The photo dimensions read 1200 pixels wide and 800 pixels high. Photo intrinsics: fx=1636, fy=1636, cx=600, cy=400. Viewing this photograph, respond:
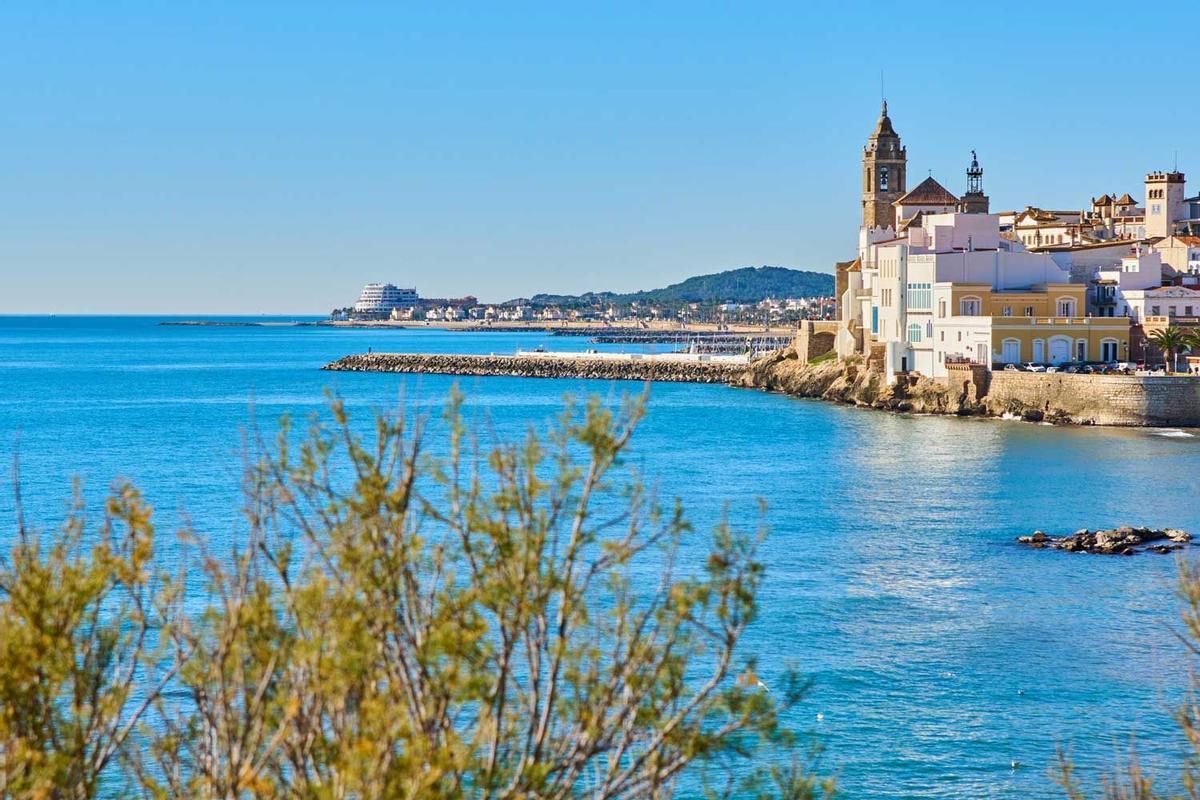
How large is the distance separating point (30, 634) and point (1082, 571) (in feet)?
68.6

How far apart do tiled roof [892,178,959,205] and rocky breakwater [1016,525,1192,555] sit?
45.5 metres

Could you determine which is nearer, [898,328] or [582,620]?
[582,620]

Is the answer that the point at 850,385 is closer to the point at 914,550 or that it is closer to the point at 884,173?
the point at 884,173

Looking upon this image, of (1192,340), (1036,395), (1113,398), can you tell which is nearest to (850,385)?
(1036,395)

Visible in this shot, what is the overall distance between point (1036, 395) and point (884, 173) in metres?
29.8

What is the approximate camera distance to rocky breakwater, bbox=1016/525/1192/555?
27.8 m

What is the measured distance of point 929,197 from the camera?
73625 millimetres

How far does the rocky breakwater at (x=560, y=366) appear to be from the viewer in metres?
88.4

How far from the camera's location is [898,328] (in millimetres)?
59812

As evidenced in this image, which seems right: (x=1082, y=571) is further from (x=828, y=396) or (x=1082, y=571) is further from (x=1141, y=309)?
(x=828, y=396)

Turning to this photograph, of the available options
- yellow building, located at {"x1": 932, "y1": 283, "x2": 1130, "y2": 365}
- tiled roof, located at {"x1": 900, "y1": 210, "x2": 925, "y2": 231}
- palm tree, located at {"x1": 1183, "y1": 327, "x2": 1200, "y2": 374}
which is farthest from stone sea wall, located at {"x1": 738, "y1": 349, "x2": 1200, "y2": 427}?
tiled roof, located at {"x1": 900, "y1": 210, "x2": 925, "y2": 231}

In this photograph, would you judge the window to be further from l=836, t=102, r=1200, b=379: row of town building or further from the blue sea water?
the blue sea water

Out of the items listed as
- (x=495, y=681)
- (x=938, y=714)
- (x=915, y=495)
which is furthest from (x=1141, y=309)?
(x=495, y=681)

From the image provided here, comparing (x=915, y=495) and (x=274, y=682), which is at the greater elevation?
(x=274, y=682)
